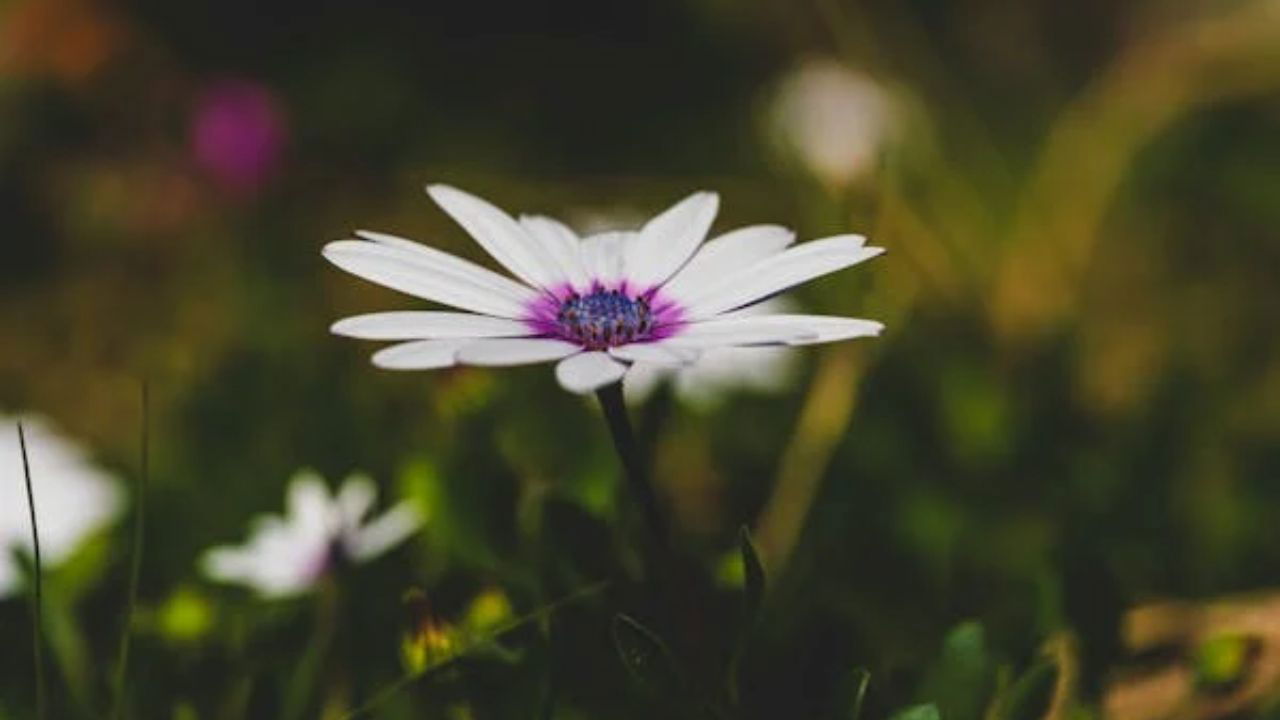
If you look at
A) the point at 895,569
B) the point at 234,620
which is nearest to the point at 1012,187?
the point at 895,569

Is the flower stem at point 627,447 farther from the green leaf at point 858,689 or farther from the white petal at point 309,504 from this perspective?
the white petal at point 309,504

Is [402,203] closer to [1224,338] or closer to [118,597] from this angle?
[1224,338]

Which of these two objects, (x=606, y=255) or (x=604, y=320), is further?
(x=606, y=255)

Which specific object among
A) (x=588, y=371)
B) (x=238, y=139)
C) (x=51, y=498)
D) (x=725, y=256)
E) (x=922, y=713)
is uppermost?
(x=238, y=139)

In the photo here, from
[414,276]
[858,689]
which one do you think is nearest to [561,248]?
[414,276]

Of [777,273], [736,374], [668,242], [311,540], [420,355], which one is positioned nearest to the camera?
[420,355]

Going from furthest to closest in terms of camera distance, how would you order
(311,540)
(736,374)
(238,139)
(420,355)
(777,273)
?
(238,139) < (736,374) < (311,540) < (777,273) < (420,355)

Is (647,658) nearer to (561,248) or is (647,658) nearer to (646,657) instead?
(646,657)

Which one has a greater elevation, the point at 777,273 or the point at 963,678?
the point at 777,273
